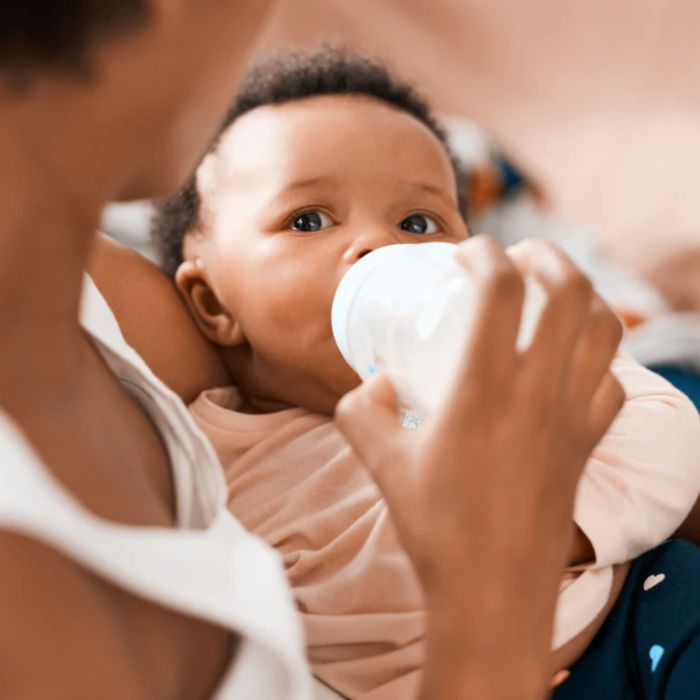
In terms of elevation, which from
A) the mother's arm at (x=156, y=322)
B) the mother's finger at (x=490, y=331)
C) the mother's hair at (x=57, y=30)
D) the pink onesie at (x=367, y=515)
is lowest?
the mother's arm at (x=156, y=322)

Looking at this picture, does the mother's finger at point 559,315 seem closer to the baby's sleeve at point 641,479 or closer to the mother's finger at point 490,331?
the mother's finger at point 490,331

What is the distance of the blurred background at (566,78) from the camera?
6.97 ft

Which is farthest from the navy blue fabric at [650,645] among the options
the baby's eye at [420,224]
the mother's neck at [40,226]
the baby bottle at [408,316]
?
the mother's neck at [40,226]

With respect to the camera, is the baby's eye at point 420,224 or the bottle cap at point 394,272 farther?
the baby's eye at point 420,224

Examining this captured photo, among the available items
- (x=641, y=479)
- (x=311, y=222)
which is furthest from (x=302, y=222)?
(x=641, y=479)

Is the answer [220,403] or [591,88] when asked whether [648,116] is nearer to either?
[591,88]

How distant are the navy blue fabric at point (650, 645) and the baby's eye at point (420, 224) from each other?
1.26 ft

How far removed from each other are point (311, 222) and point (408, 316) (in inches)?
12.0

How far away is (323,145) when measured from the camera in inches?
40.0

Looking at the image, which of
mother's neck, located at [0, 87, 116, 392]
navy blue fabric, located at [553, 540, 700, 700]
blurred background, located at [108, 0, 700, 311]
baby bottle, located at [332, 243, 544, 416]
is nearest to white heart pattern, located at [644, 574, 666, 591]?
navy blue fabric, located at [553, 540, 700, 700]

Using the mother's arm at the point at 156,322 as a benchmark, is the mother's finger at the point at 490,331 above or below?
above

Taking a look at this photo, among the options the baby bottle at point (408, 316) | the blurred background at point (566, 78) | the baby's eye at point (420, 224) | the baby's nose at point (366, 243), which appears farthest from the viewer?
the blurred background at point (566, 78)

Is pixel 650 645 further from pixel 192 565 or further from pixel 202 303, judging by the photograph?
pixel 202 303

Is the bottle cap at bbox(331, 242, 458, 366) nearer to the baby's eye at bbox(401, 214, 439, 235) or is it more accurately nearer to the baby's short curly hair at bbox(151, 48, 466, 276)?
the baby's eye at bbox(401, 214, 439, 235)
